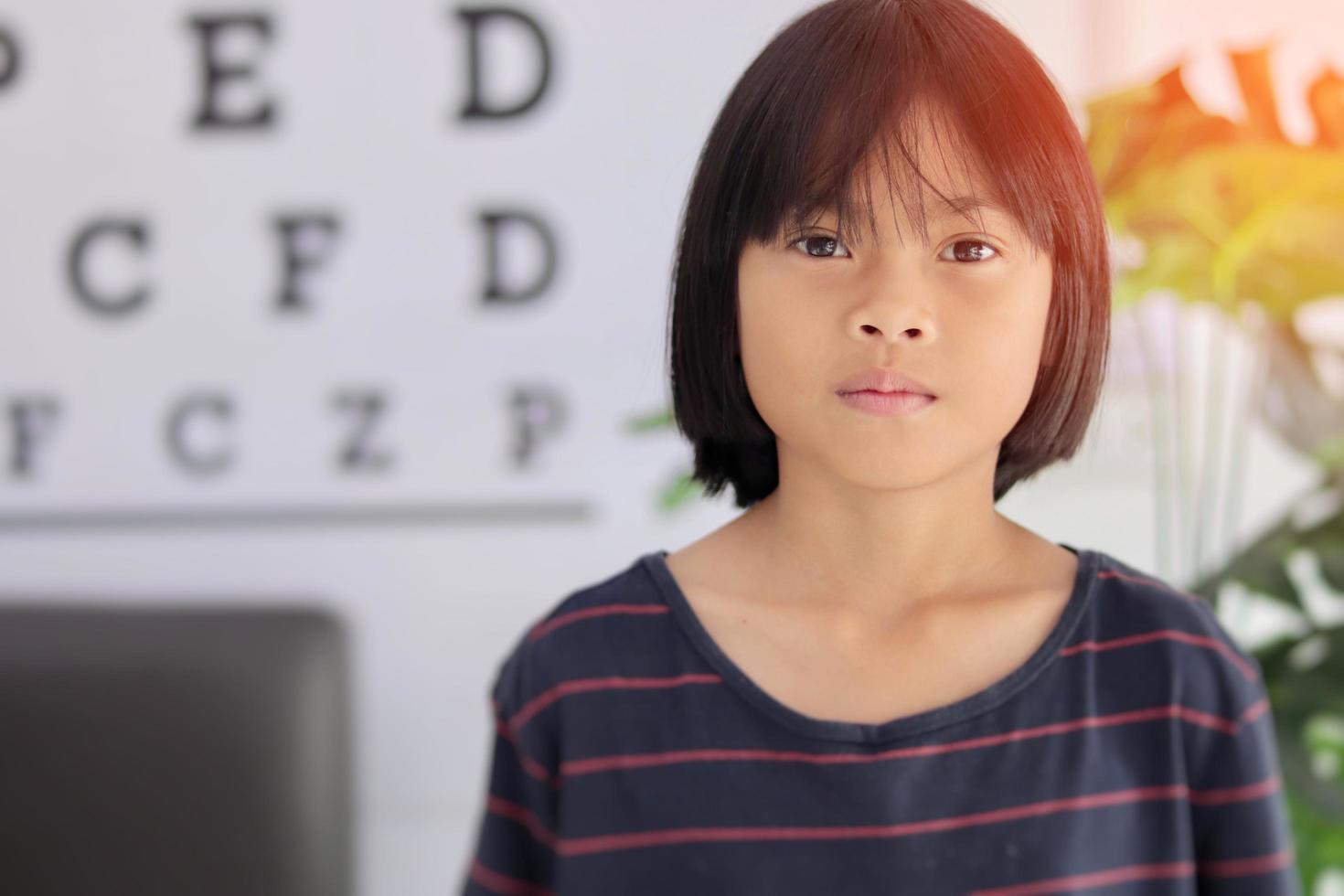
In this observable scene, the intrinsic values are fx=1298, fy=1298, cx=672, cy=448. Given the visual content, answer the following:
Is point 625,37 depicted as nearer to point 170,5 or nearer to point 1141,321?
point 170,5

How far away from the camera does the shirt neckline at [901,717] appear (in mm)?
485

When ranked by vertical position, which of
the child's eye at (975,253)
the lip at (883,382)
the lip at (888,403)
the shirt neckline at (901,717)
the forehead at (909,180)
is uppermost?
the forehead at (909,180)

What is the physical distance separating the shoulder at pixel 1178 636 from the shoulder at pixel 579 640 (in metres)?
0.18

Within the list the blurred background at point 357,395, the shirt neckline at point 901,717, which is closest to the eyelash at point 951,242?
the shirt neckline at point 901,717

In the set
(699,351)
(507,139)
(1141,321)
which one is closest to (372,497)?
(507,139)

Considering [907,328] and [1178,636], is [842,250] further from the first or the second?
[1178,636]

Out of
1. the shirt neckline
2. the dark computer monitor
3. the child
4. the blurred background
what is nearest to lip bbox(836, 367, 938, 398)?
the child

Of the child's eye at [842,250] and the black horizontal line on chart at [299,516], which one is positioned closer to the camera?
the child's eye at [842,250]

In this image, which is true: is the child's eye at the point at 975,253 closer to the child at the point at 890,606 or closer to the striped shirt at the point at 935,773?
the child at the point at 890,606

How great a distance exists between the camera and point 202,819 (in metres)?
1.31

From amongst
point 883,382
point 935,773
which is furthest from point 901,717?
point 883,382

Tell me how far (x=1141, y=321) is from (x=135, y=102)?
41.7 inches

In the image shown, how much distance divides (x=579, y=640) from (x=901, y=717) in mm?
137

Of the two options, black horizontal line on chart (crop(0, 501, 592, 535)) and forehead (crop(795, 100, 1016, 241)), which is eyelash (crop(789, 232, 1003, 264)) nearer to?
forehead (crop(795, 100, 1016, 241))
